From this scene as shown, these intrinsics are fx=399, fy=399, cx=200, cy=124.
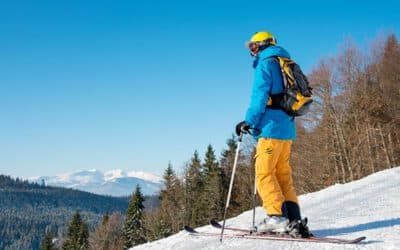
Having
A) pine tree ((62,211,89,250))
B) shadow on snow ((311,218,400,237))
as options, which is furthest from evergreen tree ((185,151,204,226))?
shadow on snow ((311,218,400,237))

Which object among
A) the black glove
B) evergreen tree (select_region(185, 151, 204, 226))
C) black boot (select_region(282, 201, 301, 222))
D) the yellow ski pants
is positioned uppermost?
evergreen tree (select_region(185, 151, 204, 226))

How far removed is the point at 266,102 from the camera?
474 centimetres

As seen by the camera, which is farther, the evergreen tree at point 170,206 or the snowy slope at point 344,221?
the evergreen tree at point 170,206

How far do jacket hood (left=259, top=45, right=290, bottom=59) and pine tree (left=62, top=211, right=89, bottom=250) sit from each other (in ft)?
205

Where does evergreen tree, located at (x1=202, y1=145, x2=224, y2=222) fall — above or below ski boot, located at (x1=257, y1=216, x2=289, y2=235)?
above

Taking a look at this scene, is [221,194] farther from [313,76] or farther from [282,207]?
[282,207]

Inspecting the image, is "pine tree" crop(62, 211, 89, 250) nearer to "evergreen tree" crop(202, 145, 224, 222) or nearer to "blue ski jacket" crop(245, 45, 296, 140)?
"evergreen tree" crop(202, 145, 224, 222)

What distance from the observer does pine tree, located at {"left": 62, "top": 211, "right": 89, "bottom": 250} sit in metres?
62.4

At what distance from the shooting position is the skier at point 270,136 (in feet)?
15.6

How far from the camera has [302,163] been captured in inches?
1250

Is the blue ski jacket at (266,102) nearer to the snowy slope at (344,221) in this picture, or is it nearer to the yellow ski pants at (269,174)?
the yellow ski pants at (269,174)

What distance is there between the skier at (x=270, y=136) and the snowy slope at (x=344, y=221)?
0.30m

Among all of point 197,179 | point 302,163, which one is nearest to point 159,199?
point 197,179

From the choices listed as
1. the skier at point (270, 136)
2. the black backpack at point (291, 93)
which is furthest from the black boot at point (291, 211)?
the black backpack at point (291, 93)
